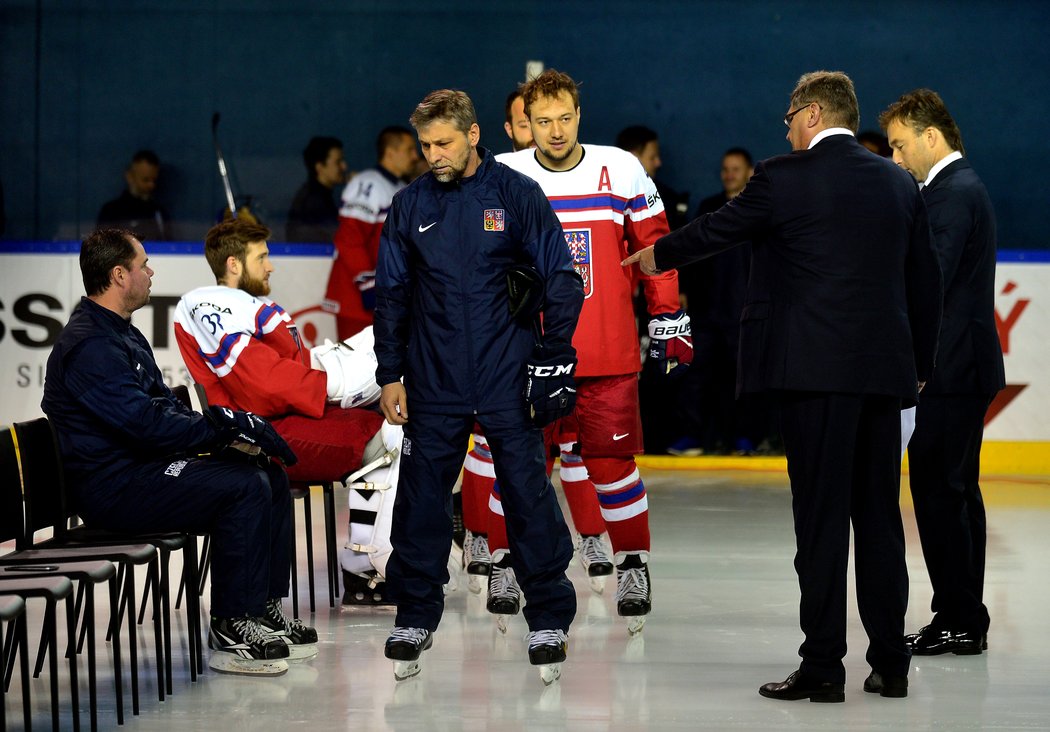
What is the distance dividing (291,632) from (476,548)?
3.33ft

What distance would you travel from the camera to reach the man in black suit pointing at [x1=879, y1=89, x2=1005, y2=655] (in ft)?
13.0

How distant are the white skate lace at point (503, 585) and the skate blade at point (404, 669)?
623 mm

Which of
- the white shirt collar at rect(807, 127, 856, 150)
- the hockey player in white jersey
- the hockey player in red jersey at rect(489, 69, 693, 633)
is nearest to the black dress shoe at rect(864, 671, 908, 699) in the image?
the hockey player in red jersey at rect(489, 69, 693, 633)

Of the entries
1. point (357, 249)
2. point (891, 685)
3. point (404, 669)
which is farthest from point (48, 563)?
point (357, 249)

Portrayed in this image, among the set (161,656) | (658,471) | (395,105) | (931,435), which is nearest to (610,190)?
(931,435)

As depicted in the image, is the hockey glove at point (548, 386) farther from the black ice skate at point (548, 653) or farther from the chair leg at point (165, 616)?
the chair leg at point (165, 616)

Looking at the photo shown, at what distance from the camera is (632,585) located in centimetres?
445

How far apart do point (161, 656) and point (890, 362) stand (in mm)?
1789

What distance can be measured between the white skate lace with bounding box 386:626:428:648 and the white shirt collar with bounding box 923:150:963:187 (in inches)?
68.2

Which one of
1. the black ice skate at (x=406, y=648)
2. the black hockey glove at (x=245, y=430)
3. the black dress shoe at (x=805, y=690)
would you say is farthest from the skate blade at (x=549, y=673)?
the black hockey glove at (x=245, y=430)

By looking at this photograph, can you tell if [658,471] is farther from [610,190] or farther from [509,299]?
[509,299]

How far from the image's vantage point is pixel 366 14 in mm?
8695

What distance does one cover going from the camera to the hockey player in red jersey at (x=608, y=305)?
448 cm

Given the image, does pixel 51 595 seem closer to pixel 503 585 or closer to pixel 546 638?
pixel 546 638
